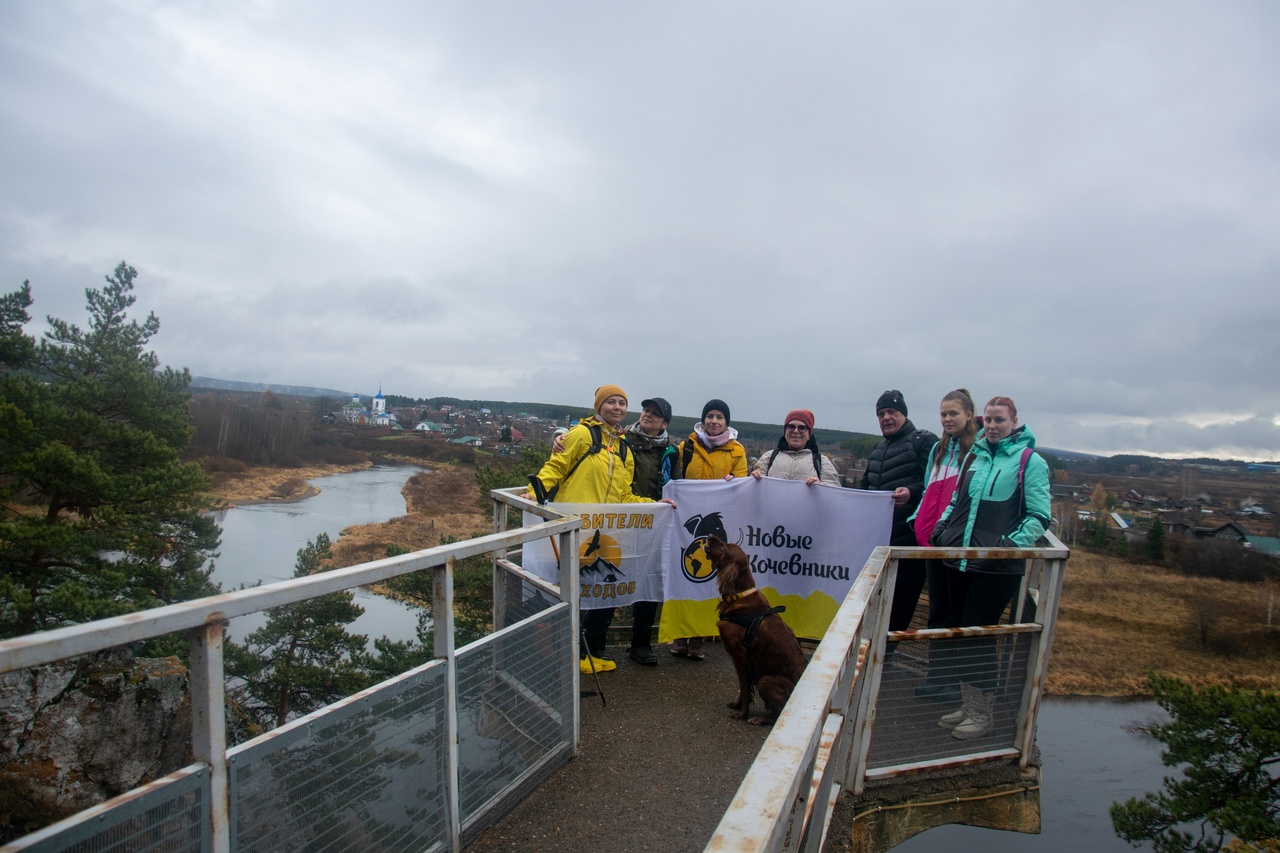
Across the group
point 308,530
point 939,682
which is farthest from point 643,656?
point 308,530

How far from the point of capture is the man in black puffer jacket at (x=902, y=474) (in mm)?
5438

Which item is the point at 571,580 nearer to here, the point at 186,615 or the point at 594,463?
the point at 594,463

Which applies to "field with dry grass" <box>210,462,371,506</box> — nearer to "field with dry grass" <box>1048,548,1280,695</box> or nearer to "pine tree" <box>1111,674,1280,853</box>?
"pine tree" <box>1111,674,1280,853</box>

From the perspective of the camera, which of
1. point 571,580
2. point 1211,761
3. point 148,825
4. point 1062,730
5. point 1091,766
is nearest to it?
point 148,825

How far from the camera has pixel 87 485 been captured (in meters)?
16.1

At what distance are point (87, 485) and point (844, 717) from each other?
1869 centimetres

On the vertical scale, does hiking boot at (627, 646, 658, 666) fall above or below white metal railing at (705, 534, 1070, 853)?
below

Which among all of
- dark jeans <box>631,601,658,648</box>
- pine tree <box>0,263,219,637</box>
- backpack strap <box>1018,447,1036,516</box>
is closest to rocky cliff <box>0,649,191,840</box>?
pine tree <box>0,263,219,637</box>

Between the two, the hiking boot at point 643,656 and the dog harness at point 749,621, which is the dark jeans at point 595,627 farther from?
the dog harness at point 749,621

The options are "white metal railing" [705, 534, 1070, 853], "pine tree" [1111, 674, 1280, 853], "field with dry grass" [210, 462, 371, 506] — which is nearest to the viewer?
"white metal railing" [705, 534, 1070, 853]

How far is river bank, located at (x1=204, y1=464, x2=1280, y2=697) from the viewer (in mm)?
45875

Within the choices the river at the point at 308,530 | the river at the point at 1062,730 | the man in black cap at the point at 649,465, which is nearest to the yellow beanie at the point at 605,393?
the man in black cap at the point at 649,465

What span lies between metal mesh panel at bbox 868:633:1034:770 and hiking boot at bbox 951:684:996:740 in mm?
29

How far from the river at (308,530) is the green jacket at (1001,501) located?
28.1 m
